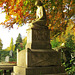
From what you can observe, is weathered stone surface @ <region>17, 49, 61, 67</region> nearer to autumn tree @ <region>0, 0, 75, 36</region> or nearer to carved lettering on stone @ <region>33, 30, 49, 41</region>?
carved lettering on stone @ <region>33, 30, 49, 41</region>

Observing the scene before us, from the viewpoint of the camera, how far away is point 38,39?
316 inches

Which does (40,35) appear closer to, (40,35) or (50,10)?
(40,35)

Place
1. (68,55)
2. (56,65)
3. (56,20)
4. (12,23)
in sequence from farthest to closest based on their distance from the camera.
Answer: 1. (12,23)
2. (56,20)
3. (68,55)
4. (56,65)

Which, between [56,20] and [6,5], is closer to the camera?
[6,5]

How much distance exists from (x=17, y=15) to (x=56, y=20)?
4010 mm

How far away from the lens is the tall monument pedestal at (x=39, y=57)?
7115 millimetres

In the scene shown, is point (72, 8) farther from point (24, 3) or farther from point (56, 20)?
point (24, 3)

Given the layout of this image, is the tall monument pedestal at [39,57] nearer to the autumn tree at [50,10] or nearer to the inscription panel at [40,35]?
the inscription panel at [40,35]

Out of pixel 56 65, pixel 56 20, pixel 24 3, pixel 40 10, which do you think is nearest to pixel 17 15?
pixel 24 3

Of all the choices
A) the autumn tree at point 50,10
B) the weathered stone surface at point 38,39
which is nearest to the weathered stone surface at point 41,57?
the weathered stone surface at point 38,39

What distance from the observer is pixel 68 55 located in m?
11.6

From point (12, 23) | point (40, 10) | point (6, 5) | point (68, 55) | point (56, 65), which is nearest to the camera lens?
point (56, 65)

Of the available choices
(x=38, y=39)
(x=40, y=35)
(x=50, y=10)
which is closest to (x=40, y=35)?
(x=40, y=35)

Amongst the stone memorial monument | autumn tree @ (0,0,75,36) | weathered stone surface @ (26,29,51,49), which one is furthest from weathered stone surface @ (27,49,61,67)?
autumn tree @ (0,0,75,36)
